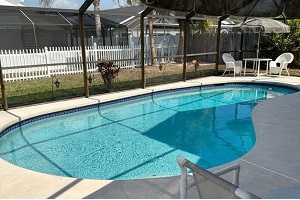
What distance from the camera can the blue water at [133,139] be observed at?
4.25 meters

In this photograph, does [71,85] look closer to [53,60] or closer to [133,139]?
[53,60]

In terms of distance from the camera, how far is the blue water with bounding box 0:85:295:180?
13.9ft

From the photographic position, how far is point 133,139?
534cm

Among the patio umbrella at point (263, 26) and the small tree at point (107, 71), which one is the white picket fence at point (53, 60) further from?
the patio umbrella at point (263, 26)

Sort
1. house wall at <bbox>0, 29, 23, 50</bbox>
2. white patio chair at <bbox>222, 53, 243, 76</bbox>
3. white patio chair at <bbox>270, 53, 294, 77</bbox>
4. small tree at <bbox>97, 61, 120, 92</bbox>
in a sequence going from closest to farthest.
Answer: small tree at <bbox>97, 61, 120, 92</bbox> < white patio chair at <bbox>270, 53, 294, 77</bbox> < white patio chair at <bbox>222, 53, 243, 76</bbox> < house wall at <bbox>0, 29, 23, 50</bbox>

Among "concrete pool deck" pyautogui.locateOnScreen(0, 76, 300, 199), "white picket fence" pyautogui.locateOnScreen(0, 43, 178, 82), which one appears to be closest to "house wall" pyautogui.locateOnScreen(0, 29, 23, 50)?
"white picket fence" pyautogui.locateOnScreen(0, 43, 178, 82)

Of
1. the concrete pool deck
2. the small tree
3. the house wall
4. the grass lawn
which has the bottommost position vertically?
the concrete pool deck

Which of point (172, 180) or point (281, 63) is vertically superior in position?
point (281, 63)

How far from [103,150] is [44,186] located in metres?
1.96

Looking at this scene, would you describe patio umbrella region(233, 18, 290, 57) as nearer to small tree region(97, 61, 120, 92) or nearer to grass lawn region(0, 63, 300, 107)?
grass lawn region(0, 63, 300, 107)

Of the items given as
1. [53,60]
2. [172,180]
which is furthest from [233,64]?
[172,180]

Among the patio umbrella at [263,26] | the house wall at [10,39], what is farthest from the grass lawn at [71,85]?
the house wall at [10,39]

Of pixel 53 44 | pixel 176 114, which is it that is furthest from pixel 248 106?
pixel 53 44

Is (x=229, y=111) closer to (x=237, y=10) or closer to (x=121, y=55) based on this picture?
(x=237, y=10)
